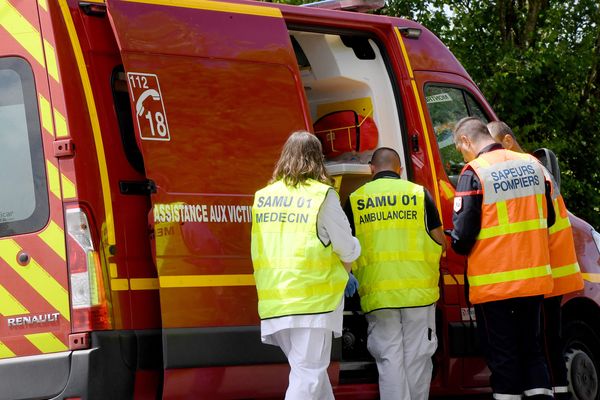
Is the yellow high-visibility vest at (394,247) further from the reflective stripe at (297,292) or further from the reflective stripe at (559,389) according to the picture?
the reflective stripe at (559,389)

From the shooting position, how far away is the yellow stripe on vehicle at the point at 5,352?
207 inches

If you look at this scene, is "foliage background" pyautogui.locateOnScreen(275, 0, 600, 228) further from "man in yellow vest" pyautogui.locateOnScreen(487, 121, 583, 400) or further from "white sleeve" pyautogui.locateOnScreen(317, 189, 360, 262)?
"white sleeve" pyautogui.locateOnScreen(317, 189, 360, 262)

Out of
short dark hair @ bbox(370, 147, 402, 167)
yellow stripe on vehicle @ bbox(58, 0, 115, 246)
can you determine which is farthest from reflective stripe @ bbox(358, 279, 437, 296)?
yellow stripe on vehicle @ bbox(58, 0, 115, 246)

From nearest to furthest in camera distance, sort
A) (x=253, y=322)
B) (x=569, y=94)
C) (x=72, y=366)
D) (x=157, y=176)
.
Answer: (x=72, y=366) → (x=157, y=176) → (x=253, y=322) → (x=569, y=94)

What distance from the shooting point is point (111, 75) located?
18.3 feet

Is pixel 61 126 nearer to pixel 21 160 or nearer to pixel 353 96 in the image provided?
pixel 21 160

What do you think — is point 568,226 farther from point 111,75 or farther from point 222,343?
point 111,75

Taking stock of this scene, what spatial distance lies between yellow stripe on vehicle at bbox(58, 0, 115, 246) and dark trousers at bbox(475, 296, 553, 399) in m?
2.24

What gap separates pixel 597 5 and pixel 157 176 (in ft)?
40.0

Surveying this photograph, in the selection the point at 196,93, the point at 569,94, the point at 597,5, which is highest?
the point at 597,5

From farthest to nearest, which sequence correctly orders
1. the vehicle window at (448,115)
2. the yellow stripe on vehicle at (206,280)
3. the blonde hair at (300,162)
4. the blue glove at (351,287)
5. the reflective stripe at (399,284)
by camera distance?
the vehicle window at (448,115), the reflective stripe at (399,284), the blue glove at (351,287), the blonde hair at (300,162), the yellow stripe on vehicle at (206,280)

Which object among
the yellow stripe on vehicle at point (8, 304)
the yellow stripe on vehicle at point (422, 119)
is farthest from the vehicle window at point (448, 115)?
the yellow stripe on vehicle at point (8, 304)

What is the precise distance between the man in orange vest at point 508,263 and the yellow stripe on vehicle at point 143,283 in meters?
1.81

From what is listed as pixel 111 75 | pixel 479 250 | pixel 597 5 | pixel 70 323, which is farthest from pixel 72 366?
pixel 597 5
